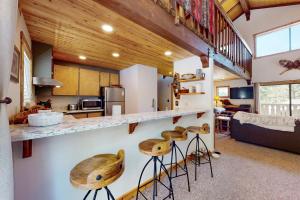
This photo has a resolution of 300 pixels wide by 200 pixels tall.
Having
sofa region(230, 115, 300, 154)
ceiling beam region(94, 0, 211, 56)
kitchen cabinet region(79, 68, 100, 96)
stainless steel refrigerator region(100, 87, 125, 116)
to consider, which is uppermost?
ceiling beam region(94, 0, 211, 56)

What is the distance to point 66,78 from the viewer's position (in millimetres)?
Result: 3949

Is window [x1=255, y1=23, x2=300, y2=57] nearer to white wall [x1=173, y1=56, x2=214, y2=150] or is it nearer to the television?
the television

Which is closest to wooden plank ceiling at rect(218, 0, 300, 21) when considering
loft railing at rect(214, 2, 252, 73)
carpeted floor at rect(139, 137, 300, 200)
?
loft railing at rect(214, 2, 252, 73)

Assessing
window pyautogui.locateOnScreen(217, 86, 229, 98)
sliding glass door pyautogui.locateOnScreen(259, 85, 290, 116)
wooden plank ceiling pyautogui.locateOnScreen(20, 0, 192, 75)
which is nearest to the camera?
wooden plank ceiling pyautogui.locateOnScreen(20, 0, 192, 75)

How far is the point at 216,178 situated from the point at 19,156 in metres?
2.46

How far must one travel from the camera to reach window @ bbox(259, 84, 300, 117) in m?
5.44

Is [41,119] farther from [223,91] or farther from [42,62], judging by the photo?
[223,91]

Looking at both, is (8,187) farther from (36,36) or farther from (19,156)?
(36,36)

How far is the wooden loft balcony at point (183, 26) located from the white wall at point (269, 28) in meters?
2.64

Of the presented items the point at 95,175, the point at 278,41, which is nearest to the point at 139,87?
the point at 95,175

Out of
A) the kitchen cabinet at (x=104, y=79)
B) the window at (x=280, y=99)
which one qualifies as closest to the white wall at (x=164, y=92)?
the kitchen cabinet at (x=104, y=79)

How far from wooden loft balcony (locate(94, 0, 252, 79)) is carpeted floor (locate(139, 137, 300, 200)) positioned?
2160mm

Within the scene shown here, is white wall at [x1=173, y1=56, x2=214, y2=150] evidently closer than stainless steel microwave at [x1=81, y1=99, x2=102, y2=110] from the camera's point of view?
Yes

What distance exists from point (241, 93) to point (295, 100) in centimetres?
177
